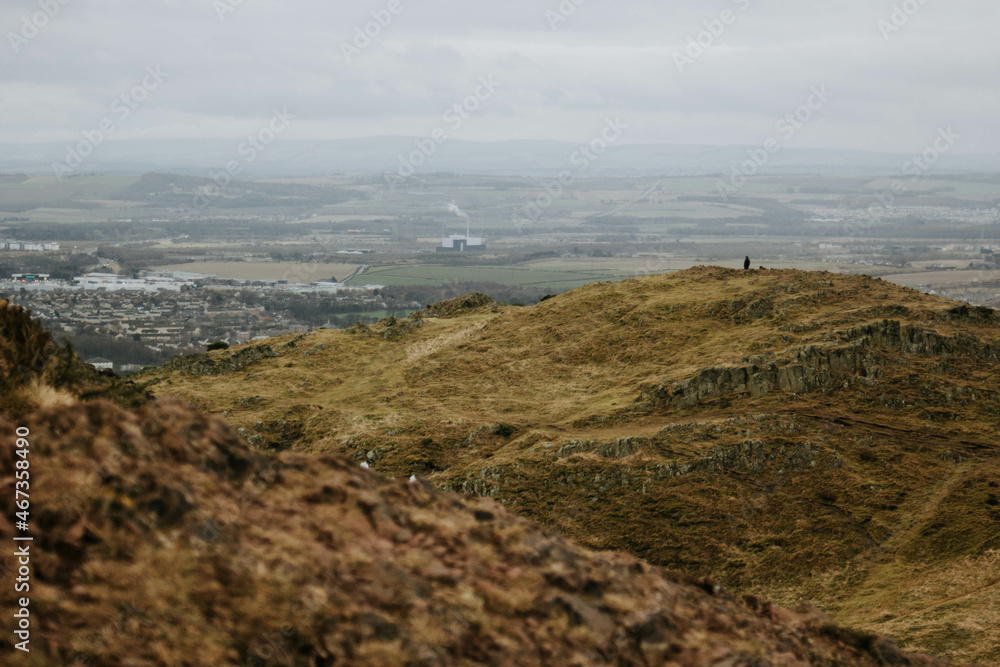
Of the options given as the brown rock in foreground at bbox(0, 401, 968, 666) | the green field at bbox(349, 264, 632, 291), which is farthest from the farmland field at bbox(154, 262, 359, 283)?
the brown rock in foreground at bbox(0, 401, 968, 666)

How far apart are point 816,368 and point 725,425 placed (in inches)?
172

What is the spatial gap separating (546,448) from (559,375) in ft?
24.0

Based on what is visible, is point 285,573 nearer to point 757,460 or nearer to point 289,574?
point 289,574

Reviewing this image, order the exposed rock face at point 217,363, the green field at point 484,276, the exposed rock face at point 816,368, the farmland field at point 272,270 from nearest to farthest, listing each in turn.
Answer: the exposed rock face at point 816,368, the exposed rock face at point 217,363, the green field at point 484,276, the farmland field at point 272,270

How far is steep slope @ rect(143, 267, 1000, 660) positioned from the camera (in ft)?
72.0

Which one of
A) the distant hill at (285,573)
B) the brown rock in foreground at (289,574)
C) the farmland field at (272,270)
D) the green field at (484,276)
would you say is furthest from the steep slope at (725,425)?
the farmland field at (272,270)

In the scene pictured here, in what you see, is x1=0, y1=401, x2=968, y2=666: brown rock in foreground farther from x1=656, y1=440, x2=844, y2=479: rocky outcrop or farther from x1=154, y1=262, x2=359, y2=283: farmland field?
x1=154, y1=262, x2=359, y2=283: farmland field

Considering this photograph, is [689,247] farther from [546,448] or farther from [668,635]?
[668,635]

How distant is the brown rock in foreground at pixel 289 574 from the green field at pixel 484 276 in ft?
309

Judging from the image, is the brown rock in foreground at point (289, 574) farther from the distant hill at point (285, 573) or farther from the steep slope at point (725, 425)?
the steep slope at point (725, 425)

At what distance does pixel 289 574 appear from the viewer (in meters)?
9.89

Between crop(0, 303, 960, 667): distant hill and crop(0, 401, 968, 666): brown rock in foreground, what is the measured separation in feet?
0.07

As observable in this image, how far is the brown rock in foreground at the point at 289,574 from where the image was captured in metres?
9.27

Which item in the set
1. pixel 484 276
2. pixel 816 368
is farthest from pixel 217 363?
pixel 484 276
